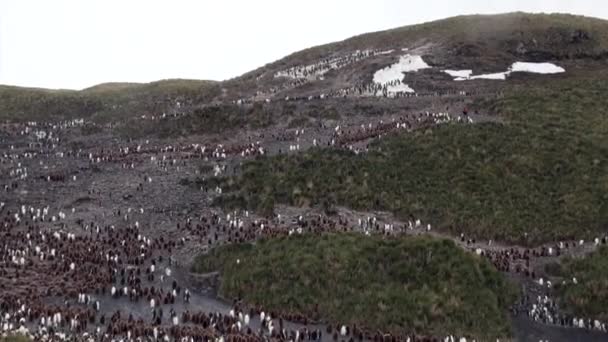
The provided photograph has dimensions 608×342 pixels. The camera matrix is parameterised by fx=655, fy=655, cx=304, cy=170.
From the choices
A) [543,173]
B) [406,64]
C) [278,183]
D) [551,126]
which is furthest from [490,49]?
[278,183]

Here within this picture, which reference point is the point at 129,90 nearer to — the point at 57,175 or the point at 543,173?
the point at 57,175

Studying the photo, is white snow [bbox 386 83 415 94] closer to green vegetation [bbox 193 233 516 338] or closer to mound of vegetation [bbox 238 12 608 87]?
mound of vegetation [bbox 238 12 608 87]

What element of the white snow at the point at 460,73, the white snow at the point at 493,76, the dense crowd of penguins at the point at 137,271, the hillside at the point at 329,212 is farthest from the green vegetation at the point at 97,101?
the white snow at the point at 493,76

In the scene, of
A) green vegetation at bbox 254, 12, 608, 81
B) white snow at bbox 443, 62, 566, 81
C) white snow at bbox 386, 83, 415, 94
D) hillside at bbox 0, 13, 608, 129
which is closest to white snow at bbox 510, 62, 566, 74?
white snow at bbox 443, 62, 566, 81

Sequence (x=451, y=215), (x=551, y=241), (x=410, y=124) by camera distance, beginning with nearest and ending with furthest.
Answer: (x=551, y=241) → (x=451, y=215) → (x=410, y=124)

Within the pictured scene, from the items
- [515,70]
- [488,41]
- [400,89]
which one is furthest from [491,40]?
[400,89]

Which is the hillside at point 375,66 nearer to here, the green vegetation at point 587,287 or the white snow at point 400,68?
the white snow at point 400,68
